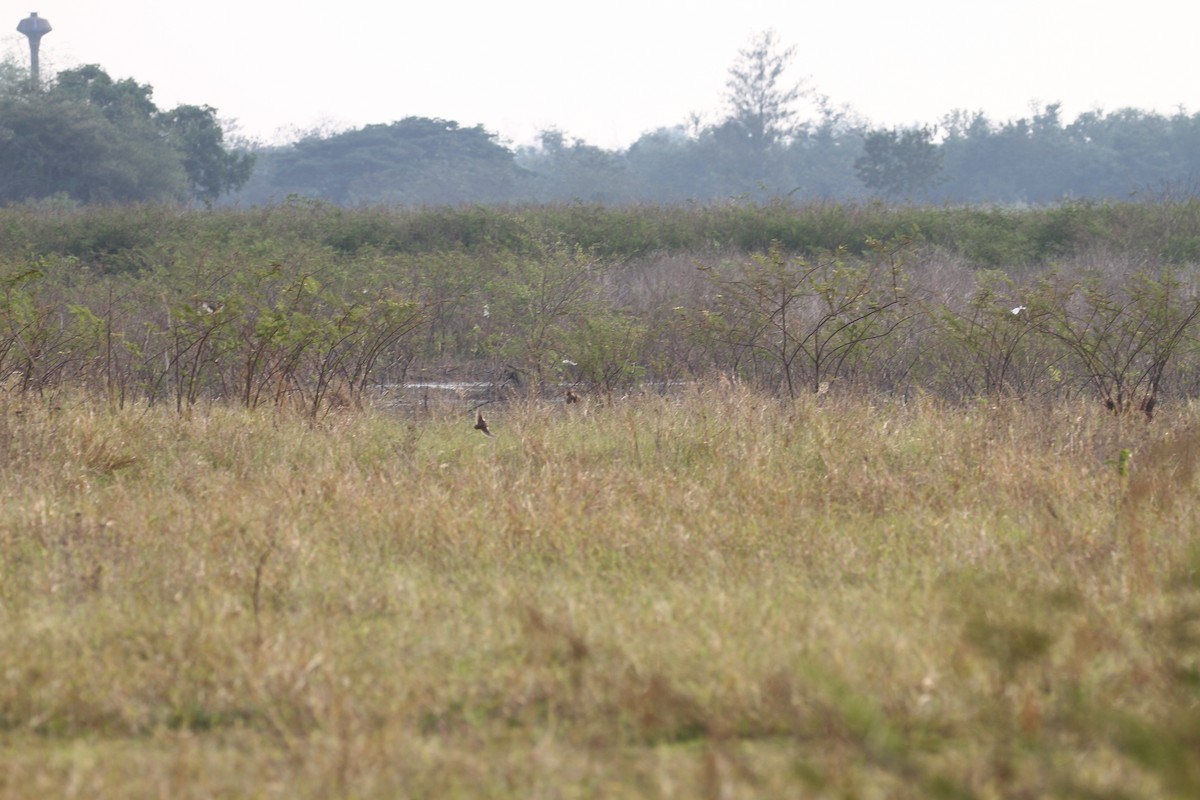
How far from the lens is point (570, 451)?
6.34m

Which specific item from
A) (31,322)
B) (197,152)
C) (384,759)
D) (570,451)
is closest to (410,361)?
(31,322)

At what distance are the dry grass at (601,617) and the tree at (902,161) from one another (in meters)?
40.1

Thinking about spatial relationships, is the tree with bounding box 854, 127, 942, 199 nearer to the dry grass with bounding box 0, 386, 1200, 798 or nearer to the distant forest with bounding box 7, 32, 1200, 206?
the distant forest with bounding box 7, 32, 1200, 206

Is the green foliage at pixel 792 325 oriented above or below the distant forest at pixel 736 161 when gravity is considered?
below

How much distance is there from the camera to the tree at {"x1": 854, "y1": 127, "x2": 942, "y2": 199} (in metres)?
44.4

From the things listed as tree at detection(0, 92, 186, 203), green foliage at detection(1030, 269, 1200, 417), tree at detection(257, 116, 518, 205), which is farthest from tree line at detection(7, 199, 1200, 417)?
tree at detection(257, 116, 518, 205)

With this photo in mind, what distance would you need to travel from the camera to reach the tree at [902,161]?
1747 inches

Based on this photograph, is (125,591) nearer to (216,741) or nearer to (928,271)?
(216,741)

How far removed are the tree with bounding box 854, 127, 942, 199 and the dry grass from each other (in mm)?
40087

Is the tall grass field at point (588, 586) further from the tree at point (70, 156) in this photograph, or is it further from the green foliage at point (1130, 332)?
the tree at point (70, 156)

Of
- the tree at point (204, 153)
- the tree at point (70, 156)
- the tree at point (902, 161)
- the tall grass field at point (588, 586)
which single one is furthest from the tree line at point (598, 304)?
the tree at point (902, 161)

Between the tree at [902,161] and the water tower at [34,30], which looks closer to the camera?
the tree at [902,161]

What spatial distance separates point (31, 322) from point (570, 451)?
4.35m

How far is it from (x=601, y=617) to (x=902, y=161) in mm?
43588
